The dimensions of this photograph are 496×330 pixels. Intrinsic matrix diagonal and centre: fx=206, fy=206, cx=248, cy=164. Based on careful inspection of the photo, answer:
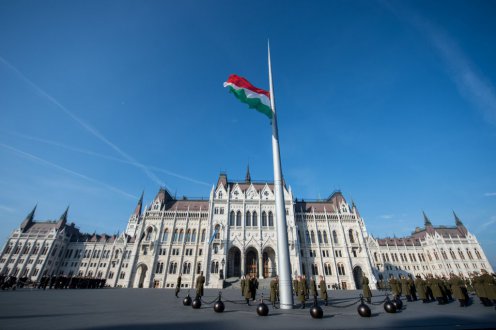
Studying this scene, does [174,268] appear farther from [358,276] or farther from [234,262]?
[358,276]

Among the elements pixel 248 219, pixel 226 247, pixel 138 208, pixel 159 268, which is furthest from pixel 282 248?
pixel 138 208

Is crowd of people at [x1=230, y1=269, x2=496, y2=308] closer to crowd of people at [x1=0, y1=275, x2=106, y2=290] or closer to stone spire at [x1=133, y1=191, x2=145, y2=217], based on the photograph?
crowd of people at [x1=0, y1=275, x2=106, y2=290]

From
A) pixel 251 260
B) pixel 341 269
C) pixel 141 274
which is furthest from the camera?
pixel 341 269

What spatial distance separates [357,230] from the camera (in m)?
42.8

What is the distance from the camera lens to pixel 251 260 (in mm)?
38250

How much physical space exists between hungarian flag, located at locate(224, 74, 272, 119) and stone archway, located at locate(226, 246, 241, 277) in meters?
31.4

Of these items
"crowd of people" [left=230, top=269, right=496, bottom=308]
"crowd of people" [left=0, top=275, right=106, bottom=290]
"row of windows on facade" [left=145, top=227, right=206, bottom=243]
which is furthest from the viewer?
"row of windows on facade" [left=145, top=227, right=206, bottom=243]

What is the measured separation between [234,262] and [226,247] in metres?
3.69

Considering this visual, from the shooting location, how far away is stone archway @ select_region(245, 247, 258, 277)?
37.2 m

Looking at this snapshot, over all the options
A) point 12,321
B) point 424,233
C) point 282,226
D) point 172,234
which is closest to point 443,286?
point 282,226

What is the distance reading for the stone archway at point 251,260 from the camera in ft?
122

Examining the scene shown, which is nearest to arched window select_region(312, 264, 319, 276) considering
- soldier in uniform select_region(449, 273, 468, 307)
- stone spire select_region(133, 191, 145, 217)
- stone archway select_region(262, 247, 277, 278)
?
stone archway select_region(262, 247, 277, 278)

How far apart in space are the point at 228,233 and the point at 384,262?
4916cm

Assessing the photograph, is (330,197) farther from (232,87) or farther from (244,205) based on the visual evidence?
(232,87)
